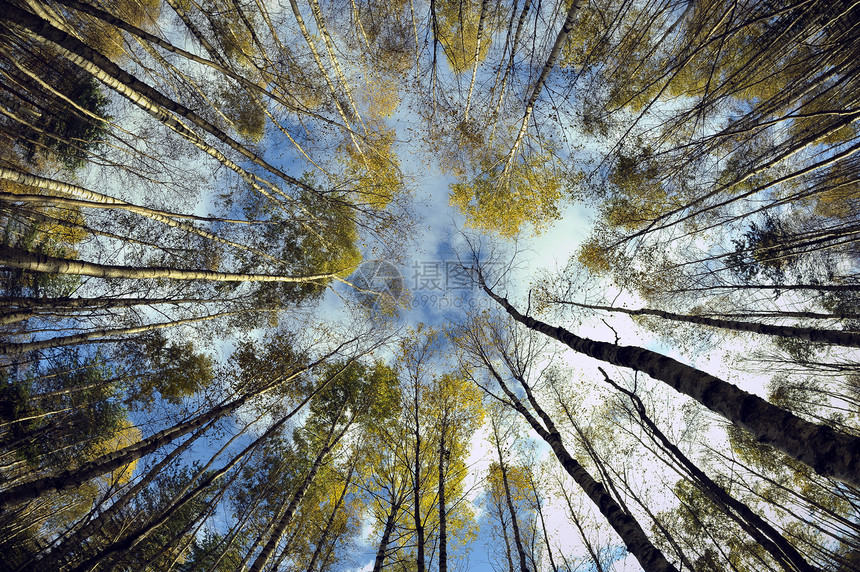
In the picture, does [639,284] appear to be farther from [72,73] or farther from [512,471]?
[72,73]

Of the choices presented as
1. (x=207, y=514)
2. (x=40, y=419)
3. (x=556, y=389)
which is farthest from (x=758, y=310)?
(x=40, y=419)

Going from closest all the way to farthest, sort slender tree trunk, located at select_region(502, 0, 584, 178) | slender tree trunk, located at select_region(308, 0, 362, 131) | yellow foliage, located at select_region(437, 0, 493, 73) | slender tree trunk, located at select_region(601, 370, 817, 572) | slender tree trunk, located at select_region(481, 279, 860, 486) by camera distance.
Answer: slender tree trunk, located at select_region(481, 279, 860, 486), slender tree trunk, located at select_region(502, 0, 584, 178), slender tree trunk, located at select_region(601, 370, 817, 572), slender tree trunk, located at select_region(308, 0, 362, 131), yellow foliage, located at select_region(437, 0, 493, 73)

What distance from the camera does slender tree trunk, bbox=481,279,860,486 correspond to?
1.93 metres

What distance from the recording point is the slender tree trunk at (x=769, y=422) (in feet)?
6.34

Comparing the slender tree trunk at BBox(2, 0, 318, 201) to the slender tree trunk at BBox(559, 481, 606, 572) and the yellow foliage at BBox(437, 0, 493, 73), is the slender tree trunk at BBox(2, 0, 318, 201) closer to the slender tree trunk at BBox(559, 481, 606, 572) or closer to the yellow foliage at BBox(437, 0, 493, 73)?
the yellow foliage at BBox(437, 0, 493, 73)

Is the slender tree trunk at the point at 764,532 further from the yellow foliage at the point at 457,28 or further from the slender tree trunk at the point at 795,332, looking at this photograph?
the yellow foliage at the point at 457,28

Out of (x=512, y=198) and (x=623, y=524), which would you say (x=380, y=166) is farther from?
(x=623, y=524)

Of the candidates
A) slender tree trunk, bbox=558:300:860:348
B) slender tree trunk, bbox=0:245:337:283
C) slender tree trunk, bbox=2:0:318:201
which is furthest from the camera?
slender tree trunk, bbox=558:300:860:348

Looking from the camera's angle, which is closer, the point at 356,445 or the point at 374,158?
the point at 374,158

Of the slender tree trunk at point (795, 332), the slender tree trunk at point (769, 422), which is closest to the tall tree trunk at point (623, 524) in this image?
the slender tree trunk at point (769, 422)

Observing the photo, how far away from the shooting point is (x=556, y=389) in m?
10.9

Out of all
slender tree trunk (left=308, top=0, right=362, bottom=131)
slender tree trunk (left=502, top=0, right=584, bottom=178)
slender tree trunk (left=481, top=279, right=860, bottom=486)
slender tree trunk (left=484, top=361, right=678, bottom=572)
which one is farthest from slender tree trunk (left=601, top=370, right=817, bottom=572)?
slender tree trunk (left=308, top=0, right=362, bottom=131)

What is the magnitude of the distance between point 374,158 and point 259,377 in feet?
25.2

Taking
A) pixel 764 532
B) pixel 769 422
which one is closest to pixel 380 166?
pixel 769 422
